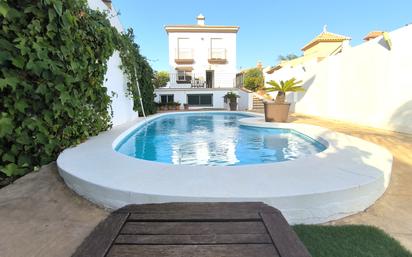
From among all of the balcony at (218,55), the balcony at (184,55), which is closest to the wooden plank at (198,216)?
the balcony at (184,55)

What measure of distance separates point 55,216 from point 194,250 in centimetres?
186

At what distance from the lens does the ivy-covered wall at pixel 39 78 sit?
3883 millimetres

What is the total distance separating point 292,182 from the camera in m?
3.01

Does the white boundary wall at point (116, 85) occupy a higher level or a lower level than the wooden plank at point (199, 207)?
higher

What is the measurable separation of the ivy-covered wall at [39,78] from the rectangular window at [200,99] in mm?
19130

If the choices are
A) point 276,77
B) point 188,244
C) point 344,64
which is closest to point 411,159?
point 188,244

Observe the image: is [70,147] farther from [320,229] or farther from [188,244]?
[320,229]

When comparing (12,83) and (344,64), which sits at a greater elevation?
(344,64)

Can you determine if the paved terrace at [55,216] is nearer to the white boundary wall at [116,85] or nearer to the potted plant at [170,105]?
the white boundary wall at [116,85]

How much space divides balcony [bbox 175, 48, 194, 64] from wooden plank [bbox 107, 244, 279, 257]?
27.5 metres

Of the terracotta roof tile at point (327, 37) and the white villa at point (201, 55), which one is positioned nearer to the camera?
the terracotta roof tile at point (327, 37)

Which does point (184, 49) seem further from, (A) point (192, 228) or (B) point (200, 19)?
(A) point (192, 228)

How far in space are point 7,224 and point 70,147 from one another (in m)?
2.67

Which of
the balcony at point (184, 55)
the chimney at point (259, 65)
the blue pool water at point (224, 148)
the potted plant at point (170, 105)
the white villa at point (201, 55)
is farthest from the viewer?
the chimney at point (259, 65)
